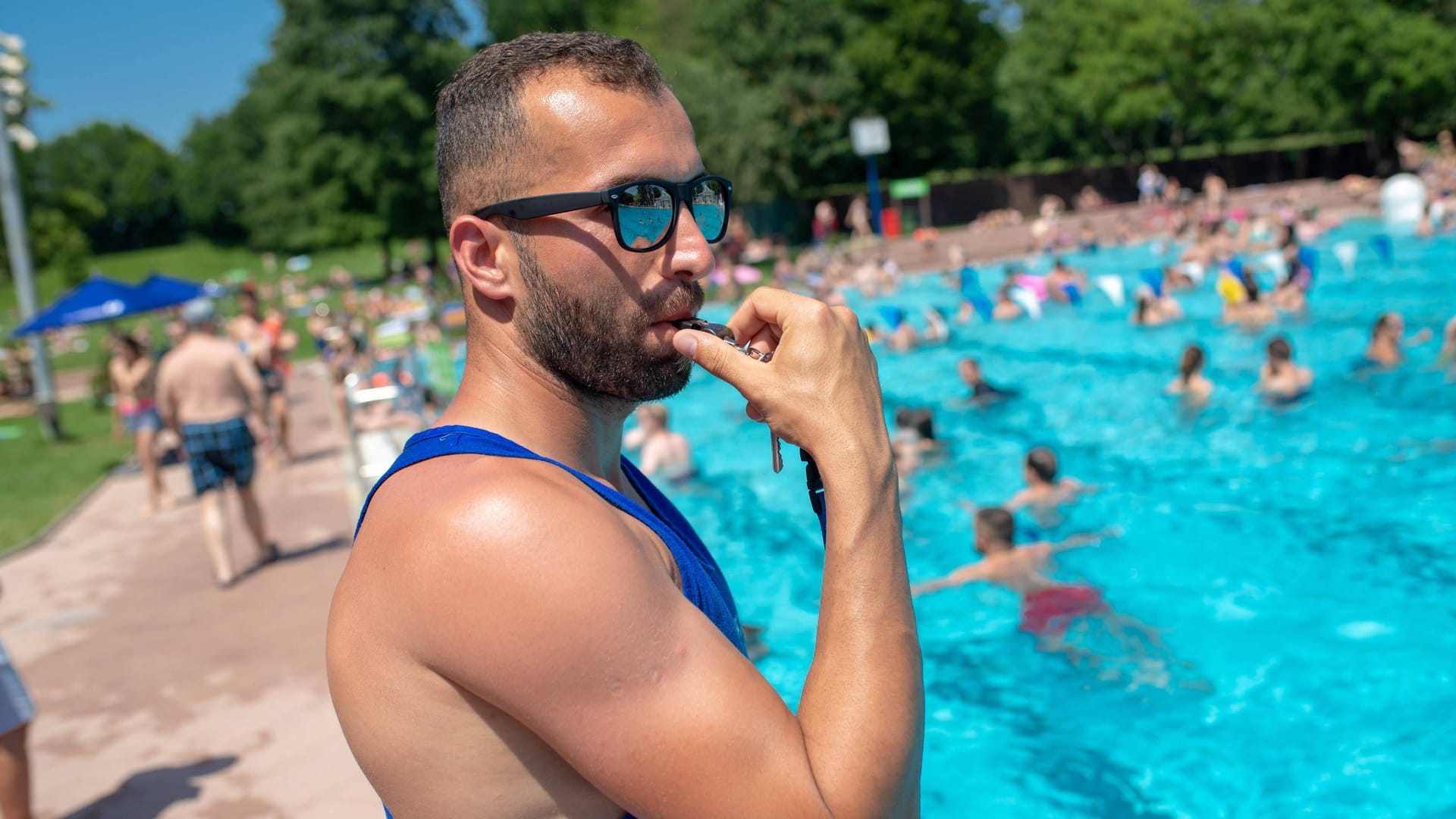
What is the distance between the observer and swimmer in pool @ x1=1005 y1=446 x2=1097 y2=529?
8766 millimetres

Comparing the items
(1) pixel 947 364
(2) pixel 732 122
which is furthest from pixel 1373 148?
(1) pixel 947 364

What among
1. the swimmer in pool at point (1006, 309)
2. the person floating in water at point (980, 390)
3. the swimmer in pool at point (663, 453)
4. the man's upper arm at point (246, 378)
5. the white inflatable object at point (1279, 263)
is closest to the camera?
the man's upper arm at point (246, 378)

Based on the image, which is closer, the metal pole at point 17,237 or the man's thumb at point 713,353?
the man's thumb at point 713,353

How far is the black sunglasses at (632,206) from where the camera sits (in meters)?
1.37

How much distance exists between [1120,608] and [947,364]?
9.44 metres

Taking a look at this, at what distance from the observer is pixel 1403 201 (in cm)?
2559

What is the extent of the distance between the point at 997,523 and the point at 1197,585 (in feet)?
4.75

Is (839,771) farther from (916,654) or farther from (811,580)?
(811,580)

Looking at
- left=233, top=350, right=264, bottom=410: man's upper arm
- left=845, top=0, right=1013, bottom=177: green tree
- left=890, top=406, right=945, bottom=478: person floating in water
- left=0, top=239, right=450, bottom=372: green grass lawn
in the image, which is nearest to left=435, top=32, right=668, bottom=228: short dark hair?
left=233, top=350, right=264, bottom=410: man's upper arm

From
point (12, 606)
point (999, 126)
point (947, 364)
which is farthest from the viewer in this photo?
point (999, 126)

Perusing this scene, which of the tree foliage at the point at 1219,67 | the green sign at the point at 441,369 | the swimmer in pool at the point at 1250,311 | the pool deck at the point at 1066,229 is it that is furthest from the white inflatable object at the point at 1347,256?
the tree foliage at the point at 1219,67

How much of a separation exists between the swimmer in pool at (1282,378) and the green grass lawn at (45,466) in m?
12.5

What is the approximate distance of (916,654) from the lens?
1.27 meters

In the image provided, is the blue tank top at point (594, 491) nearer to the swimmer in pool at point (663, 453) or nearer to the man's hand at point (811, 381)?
the man's hand at point (811, 381)
